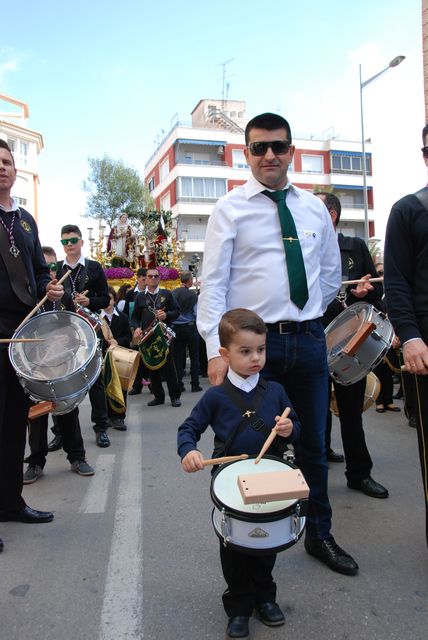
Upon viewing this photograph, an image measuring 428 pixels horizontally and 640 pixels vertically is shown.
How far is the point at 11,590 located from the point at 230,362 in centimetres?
167

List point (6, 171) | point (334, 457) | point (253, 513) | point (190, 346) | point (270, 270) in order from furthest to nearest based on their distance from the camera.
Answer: point (190, 346) → point (334, 457) → point (6, 171) → point (270, 270) → point (253, 513)

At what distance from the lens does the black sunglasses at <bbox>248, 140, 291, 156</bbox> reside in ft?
9.10

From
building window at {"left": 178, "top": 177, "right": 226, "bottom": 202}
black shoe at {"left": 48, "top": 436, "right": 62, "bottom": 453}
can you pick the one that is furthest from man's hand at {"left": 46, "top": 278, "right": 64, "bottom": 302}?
building window at {"left": 178, "top": 177, "right": 226, "bottom": 202}

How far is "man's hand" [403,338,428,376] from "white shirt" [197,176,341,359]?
493mm

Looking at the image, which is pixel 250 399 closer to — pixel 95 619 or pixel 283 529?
pixel 283 529

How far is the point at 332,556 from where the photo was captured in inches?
119

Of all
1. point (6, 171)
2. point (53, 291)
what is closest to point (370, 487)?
point (53, 291)

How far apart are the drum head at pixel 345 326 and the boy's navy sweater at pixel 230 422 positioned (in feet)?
5.57

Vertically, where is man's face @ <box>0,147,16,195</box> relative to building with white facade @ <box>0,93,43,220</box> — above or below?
below

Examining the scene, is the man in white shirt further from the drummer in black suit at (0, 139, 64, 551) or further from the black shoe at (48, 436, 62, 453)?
the black shoe at (48, 436, 62, 453)

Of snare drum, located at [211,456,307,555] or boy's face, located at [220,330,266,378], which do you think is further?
boy's face, located at [220,330,266,378]

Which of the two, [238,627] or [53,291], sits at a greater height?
[53,291]

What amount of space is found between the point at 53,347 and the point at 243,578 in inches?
84.5

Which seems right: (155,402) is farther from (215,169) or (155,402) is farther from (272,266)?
(215,169)
